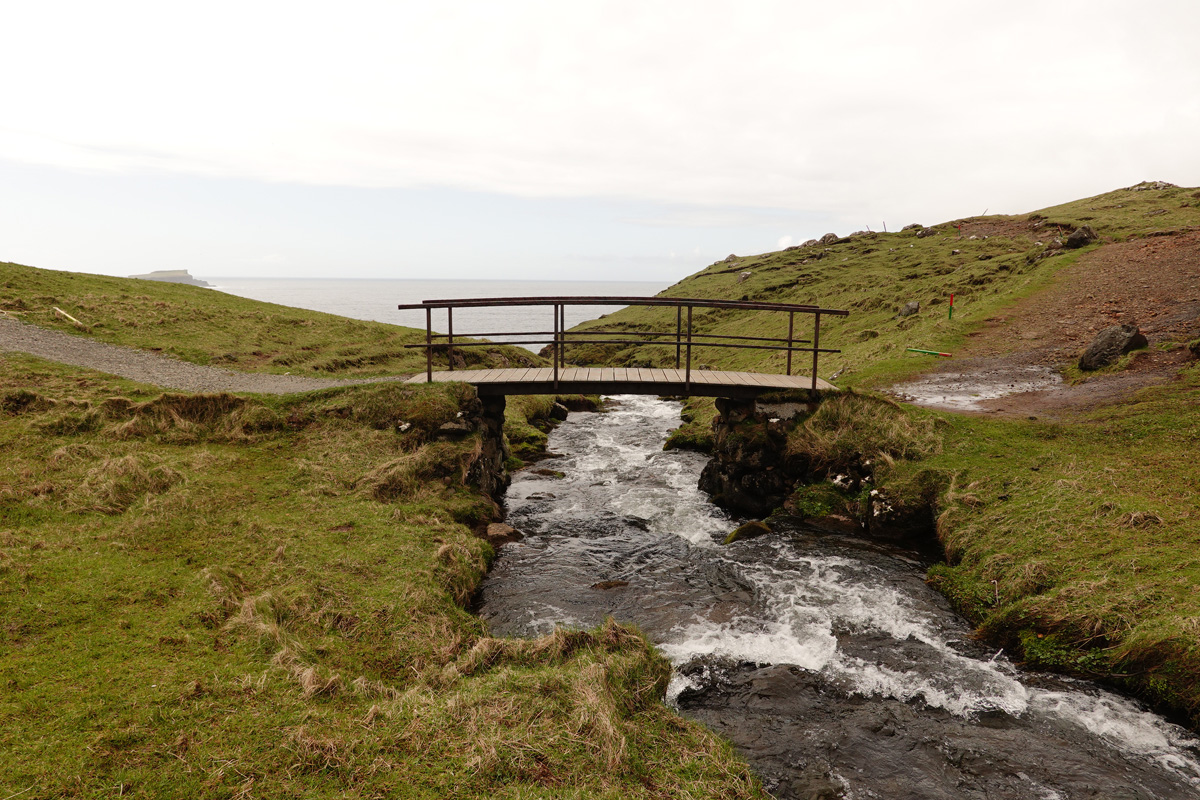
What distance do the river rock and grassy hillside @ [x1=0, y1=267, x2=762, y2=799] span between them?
60.7 ft

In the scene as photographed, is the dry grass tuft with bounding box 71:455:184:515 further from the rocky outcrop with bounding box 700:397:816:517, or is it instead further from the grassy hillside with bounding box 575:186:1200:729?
the grassy hillside with bounding box 575:186:1200:729

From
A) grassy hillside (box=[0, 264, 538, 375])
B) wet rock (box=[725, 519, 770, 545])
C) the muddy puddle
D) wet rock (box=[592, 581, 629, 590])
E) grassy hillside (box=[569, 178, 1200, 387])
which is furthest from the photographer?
grassy hillside (box=[569, 178, 1200, 387])

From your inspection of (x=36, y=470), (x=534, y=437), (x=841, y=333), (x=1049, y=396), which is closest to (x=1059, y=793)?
(x=1049, y=396)

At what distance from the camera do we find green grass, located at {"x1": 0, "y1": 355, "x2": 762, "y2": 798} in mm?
5293

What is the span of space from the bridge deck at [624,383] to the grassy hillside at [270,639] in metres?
2.97

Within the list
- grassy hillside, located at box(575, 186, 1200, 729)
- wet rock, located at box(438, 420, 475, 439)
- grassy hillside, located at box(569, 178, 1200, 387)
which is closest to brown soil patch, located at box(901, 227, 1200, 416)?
grassy hillside, located at box(575, 186, 1200, 729)

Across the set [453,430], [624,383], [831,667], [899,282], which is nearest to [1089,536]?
[831,667]

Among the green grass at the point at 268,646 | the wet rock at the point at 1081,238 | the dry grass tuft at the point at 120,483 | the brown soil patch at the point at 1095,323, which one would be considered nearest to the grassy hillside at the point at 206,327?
the green grass at the point at 268,646

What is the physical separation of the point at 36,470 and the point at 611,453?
1616 cm

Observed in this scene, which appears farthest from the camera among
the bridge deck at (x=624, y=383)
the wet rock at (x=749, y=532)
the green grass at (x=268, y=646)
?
the bridge deck at (x=624, y=383)

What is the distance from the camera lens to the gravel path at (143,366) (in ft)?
53.6

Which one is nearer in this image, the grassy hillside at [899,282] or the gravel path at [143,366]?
the gravel path at [143,366]

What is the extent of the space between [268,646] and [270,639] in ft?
0.31

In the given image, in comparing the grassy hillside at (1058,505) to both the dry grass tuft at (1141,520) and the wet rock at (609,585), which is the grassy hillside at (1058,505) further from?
the wet rock at (609,585)
